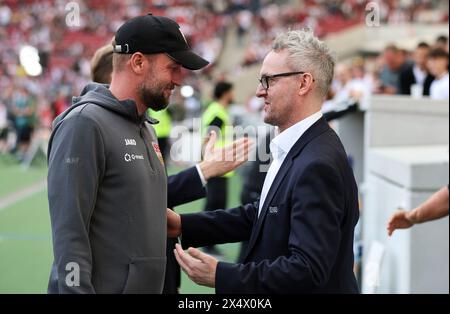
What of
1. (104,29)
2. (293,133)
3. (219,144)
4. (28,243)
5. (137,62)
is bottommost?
(28,243)

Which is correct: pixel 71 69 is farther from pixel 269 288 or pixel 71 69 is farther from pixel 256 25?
pixel 269 288

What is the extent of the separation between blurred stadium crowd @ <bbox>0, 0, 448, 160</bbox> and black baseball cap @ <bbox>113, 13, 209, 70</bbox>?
60.6 ft

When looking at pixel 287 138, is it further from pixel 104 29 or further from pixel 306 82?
pixel 104 29

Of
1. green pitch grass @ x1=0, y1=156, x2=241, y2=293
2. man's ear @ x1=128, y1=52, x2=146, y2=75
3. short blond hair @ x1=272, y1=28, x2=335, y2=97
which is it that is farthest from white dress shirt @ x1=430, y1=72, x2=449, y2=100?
man's ear @ x1=128, y1=52, x2=146, y2=75

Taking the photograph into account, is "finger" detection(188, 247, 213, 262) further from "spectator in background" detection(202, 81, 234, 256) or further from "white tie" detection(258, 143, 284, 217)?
"spectator in background" detection(202, 81, 234, 256)

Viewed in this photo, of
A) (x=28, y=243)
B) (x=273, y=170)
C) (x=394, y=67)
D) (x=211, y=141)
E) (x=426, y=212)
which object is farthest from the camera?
(x=394, y=67)

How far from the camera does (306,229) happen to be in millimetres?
2727

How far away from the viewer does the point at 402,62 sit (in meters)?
12.0

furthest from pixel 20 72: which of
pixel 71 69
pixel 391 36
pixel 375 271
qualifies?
pixel 375 271

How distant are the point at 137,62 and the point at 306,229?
3.24ft

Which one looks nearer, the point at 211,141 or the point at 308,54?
the point at 308,54

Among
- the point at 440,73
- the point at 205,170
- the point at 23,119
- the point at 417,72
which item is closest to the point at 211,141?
the point at 205,170

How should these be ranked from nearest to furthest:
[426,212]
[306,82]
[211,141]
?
[306,82]
[211,141]
[426,212]

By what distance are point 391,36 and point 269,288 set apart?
25.8 meters
